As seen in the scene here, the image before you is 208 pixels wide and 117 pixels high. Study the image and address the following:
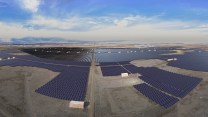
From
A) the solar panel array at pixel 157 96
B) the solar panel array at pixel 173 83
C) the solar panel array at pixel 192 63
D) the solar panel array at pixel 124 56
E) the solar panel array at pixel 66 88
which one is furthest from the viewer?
the solar panel array at pixel 124 56

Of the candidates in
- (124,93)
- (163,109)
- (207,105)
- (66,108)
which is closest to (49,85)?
(66,108)

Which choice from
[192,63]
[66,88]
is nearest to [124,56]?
[192,63]

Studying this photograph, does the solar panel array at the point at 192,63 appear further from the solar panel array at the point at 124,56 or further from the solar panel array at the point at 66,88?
the solar panel array at the point at 66,88

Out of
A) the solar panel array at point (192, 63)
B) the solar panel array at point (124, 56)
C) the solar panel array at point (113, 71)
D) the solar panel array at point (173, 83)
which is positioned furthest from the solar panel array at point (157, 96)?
the solar panel array at point (124, 56)

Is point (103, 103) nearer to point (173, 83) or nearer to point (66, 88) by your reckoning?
point (66, 88)

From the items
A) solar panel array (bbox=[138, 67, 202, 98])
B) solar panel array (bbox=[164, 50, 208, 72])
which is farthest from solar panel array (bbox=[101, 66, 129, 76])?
solar panel array (bbox=[164, 50, 208, 72])
